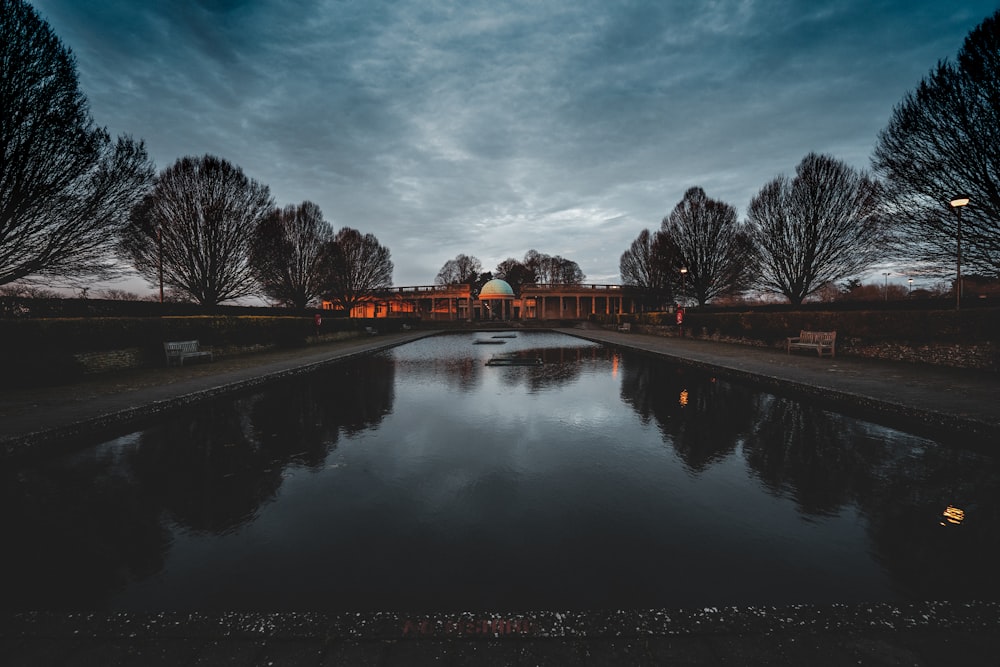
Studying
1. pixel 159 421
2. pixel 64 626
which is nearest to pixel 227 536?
pixel 64 626

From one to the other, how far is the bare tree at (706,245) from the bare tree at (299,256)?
31259 millimetres

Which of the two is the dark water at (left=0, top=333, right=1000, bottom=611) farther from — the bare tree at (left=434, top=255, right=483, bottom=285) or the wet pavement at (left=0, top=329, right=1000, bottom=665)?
the bare tree at (left=434, top=255, right=483, bottom=285)

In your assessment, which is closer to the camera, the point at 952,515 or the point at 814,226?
the point at 952,515

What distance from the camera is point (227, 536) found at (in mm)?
3572

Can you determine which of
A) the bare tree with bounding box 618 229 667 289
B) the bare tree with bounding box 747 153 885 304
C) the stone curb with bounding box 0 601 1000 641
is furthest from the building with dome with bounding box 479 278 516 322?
the stone curb with bounding box 0 601 1000 641

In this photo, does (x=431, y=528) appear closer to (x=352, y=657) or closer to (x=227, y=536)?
(x=352, y=657)

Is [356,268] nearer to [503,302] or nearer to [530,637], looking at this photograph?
[503,302]

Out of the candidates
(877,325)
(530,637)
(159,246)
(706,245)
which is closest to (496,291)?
(706,245)

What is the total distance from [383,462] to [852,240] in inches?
1320

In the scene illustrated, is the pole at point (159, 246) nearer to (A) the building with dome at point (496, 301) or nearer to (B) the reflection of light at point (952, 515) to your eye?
(B) the reflection of light at point (952, 515)

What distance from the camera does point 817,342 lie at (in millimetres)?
16047

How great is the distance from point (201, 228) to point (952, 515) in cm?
3028

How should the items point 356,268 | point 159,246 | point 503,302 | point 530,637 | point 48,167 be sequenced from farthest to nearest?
point 503,302 → point 356,268 → point 159,246 → point 48,167 → point 530,637

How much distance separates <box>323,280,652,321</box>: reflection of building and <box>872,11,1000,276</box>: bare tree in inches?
1876
